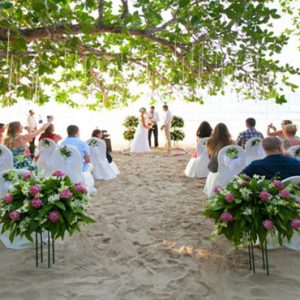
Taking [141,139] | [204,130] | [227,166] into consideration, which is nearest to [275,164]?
[227,166]

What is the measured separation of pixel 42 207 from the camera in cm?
274

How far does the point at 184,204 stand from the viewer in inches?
202

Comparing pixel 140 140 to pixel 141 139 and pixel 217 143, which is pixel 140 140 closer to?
pixel 141 139

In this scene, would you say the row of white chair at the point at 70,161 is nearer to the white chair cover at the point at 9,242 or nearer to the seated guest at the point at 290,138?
the white chair cover at the point at 9,242

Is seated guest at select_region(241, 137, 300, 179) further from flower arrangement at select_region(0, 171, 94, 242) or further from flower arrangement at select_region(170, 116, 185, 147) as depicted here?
flower arrangement at select_region(170, 116, 185, 147)

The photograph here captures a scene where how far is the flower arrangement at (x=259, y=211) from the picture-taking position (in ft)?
8.57

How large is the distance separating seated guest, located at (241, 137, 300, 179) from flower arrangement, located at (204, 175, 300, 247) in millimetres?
384

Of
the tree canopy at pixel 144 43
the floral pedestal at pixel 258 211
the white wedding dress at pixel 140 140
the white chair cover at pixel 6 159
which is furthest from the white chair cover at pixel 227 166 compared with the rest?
the white wedding dress at pixel 140 140

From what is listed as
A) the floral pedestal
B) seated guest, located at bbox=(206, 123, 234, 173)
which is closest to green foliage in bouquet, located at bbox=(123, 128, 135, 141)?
seated guest, located at bbox=(206, 123, 234, 173)

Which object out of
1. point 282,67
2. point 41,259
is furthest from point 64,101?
point 41,259

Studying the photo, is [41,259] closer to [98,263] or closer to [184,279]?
[98,263]

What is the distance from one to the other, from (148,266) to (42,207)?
1143mm

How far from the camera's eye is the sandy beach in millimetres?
2529

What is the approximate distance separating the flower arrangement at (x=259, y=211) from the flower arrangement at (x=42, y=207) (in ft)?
4.23
